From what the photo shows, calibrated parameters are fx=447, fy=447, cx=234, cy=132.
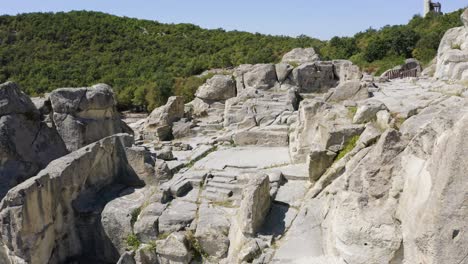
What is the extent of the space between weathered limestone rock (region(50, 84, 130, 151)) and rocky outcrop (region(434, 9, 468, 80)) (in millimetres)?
10671

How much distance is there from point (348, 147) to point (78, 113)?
797 cm

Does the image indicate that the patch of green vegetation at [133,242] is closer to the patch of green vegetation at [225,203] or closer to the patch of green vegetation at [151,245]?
the patch of green vegetation at [151,245]

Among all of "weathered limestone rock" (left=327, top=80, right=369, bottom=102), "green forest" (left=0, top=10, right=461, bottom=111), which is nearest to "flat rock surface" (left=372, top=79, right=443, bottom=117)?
"weathered limestone rock" (left=327, top=80, right=369, bottom=102)

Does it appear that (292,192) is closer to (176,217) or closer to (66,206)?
(176,217)

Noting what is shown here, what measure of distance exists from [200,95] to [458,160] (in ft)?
50.3

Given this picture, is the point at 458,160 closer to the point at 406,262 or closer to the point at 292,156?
the point at 406,262

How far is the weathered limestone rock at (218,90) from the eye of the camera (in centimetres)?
1933

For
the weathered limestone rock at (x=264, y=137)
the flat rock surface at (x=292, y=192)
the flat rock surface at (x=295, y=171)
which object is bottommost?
the flat rock surface at (x=292, y=192)

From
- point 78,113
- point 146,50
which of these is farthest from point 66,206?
point 146,50

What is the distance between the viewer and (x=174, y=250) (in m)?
8.47

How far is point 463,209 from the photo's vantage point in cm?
450

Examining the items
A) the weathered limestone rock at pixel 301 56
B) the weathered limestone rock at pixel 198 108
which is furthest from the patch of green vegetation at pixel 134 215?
the weathered limestone rock at pixel 301 56

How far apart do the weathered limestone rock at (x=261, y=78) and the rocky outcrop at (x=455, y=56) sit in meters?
6.39

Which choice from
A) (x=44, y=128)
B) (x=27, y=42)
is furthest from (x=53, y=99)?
(x=27, y=42)
